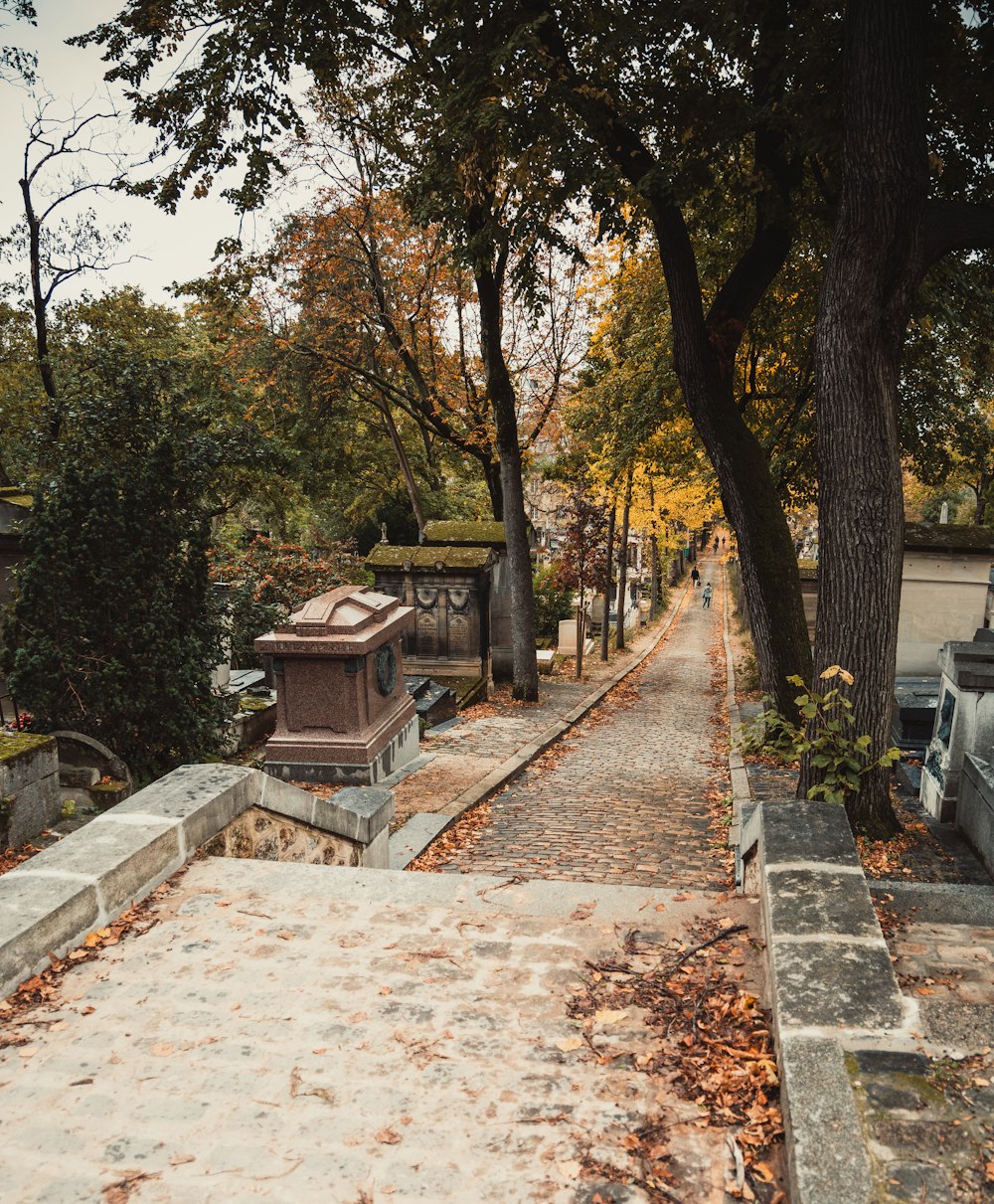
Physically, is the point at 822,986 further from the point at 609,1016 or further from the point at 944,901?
the point at 944,901

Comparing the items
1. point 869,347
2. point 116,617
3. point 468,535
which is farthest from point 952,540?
point 116,617

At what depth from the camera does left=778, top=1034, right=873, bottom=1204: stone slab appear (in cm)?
194

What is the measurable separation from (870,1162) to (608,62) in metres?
9.21

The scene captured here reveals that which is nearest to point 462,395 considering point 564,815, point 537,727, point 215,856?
point 537,727

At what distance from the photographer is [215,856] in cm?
436

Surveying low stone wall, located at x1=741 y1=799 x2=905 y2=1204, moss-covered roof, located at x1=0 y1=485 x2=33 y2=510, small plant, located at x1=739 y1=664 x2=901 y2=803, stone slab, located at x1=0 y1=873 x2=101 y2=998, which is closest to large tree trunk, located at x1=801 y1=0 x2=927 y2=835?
small plant, located at x1=739 y1=664 x2=901 y2=803

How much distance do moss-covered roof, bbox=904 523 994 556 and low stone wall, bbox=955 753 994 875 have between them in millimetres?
6125

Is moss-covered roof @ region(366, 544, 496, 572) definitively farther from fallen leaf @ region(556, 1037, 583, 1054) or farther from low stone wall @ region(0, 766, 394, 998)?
fallen leaf @ region(556, 1037, 583, 1054)

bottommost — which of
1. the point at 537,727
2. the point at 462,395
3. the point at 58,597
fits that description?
the point at 537,727

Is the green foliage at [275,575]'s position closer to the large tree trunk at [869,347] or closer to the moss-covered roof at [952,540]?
the large tree trunk at [869,347]

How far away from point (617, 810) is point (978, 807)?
3460 millimetres

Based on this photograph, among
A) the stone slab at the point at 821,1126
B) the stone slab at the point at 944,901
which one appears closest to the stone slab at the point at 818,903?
the stone slab at the point at 821,1126

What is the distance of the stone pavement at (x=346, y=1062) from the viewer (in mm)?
2234

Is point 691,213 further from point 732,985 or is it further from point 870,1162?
point 870,1162
